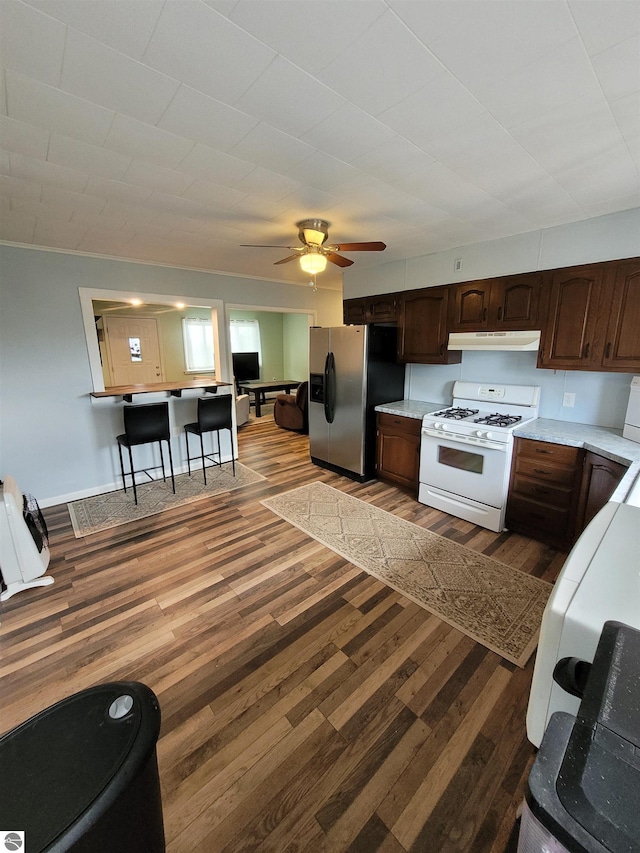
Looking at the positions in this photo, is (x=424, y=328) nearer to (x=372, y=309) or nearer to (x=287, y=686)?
(x=372, y=309)

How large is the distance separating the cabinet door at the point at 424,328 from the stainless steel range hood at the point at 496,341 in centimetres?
17

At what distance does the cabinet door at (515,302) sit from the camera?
9.65 ft

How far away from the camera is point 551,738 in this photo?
58 cm

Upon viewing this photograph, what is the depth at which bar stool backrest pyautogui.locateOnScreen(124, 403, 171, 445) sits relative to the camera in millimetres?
3516

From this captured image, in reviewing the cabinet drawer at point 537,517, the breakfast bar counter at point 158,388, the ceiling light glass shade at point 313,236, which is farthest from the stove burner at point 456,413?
the breakfast bar counter at point 158,388

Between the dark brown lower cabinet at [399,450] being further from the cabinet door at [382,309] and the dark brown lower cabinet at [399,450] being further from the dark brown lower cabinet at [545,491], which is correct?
the cabinet door at [382,309]

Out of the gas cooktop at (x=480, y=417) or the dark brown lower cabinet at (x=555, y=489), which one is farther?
the gas cooktop at (x=480, y=417)

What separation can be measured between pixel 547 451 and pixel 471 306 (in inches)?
59.8

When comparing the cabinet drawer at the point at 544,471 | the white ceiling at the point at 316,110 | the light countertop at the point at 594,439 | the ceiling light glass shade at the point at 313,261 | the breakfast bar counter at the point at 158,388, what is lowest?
the cabinet drawer at the point at 544,471

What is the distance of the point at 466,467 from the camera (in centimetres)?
316

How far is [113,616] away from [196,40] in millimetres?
2747

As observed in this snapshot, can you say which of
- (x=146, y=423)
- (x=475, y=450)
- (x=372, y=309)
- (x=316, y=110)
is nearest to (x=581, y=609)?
(x=316, y=110)

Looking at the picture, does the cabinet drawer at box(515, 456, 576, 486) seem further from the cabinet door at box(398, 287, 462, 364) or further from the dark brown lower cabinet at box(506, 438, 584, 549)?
the cabinet door at box(398, 287, 462, 364)

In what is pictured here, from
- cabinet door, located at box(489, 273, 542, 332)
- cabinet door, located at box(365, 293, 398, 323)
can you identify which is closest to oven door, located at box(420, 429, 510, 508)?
cabinet door, located at box(489, 273, 542, 332)
